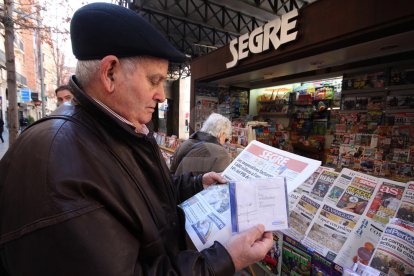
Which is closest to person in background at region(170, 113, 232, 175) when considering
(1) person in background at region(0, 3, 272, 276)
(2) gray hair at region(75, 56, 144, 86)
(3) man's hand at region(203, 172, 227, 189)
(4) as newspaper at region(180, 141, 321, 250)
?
(3) man's hand at region(203, 172, 227, 189)

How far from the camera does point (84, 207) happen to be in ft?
1.87

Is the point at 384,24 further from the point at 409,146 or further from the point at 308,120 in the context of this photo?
the point at 308,120

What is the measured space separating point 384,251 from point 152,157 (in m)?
0.88

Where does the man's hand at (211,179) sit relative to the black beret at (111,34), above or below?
below

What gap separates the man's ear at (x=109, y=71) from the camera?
2.43 feet

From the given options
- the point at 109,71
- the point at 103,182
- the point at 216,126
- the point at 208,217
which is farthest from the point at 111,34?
the point at 216,126

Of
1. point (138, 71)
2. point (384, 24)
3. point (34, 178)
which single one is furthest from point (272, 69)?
point (34, 178)

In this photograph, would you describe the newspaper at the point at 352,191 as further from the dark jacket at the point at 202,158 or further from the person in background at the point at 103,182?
the dark jacket at the point at 202,158

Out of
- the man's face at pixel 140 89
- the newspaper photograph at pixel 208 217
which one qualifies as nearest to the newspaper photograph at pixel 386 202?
the newspaper photograph at pixel 208 217

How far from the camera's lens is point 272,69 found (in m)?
5.11

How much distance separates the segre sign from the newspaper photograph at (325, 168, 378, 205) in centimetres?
297

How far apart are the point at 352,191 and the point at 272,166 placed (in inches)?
15.2

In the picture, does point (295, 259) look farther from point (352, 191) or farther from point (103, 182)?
point (103, 182)

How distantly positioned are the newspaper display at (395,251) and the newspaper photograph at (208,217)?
0.53m
